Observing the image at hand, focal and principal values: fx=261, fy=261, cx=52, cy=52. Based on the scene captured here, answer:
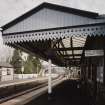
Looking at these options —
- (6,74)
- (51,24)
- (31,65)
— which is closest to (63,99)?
(51,24)

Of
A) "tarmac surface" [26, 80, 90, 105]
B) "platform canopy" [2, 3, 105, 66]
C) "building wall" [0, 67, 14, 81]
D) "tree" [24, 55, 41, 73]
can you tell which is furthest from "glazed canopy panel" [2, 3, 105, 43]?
"tree" [24, 55, 41, 73]

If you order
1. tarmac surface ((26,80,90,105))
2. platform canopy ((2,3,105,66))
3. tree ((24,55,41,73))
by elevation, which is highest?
platform canopy ((2,3,105,66))

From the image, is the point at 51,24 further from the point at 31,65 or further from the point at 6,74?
the point at 31,65

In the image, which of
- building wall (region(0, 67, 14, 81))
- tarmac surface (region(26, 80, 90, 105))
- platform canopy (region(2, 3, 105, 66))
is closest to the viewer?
platform canopy (region(2, 3, 105, 66))

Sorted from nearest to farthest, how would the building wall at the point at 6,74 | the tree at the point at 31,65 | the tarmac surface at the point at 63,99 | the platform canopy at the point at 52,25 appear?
the platform canopy at the point at 52,25, the tarmac surface at the point at 63,99, the building wall at the point at 6,74, the tree at the point at 31,65

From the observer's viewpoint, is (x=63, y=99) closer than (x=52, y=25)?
No

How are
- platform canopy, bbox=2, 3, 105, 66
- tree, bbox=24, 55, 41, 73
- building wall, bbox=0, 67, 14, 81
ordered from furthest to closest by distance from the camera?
tree, bbox=24, 55, 41, 73, building wall, bbox=0, 67, 14, 81, platform canopy, bbox=2, 3, 105, 66

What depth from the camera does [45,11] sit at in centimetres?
1041

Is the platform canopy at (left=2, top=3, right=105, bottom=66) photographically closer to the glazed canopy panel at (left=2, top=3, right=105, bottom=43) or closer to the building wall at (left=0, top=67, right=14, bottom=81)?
the glazed canopy panel at (left=2, top=3, right=105, bottom=43)

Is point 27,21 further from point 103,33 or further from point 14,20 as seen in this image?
point 103,33

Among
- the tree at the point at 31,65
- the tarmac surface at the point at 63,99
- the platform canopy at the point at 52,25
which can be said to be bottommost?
the tarmac surface at the point at 63,99

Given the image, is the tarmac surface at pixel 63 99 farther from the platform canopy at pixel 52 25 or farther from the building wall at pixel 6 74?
the building wall at pixel 6 74

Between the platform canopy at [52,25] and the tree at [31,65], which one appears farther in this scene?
the tree at [31,65]

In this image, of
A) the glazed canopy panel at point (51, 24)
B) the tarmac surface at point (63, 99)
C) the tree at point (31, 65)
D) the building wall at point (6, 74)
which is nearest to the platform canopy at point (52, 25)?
the glazed canopy panel at point (51, 24)
